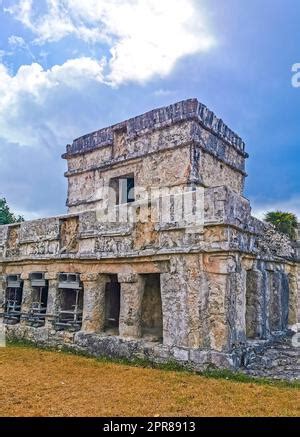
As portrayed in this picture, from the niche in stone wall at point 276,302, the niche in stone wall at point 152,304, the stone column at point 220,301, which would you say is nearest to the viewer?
the stone column at point 220,301

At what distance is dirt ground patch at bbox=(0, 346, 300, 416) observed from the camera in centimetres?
446

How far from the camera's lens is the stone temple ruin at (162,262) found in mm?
6398

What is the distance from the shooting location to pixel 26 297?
382 inches

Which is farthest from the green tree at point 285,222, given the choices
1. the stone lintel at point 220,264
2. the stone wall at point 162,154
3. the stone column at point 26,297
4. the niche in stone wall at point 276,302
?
the stone column at point 26,297

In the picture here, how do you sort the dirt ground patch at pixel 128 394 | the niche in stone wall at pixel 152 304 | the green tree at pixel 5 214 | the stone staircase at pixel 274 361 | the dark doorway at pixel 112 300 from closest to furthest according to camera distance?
1. the dirt ground patch at pixel 128 394
2. the stone staircase at pixel 274 361
3. the niche in stone wall at pixel 152 304
4. the dark doorway at pixel 112 300
5. the green tree at pixel 5 214

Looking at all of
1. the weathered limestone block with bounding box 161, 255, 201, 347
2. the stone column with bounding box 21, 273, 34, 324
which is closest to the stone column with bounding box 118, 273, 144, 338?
the weathered limestone block with bounding box 161, 255, 201, 347

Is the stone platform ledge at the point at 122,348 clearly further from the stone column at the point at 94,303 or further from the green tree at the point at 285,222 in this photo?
the green tree at the point at 285,222

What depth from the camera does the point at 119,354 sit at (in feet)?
23.6

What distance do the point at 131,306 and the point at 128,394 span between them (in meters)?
2.44

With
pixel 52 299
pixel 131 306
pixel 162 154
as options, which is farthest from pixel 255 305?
pixel 162 154

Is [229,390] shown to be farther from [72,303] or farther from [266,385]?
[72,303]

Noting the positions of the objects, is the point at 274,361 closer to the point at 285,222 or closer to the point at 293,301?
Answer: the point at 293,301

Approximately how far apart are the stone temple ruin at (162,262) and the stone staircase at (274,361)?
4 cm
